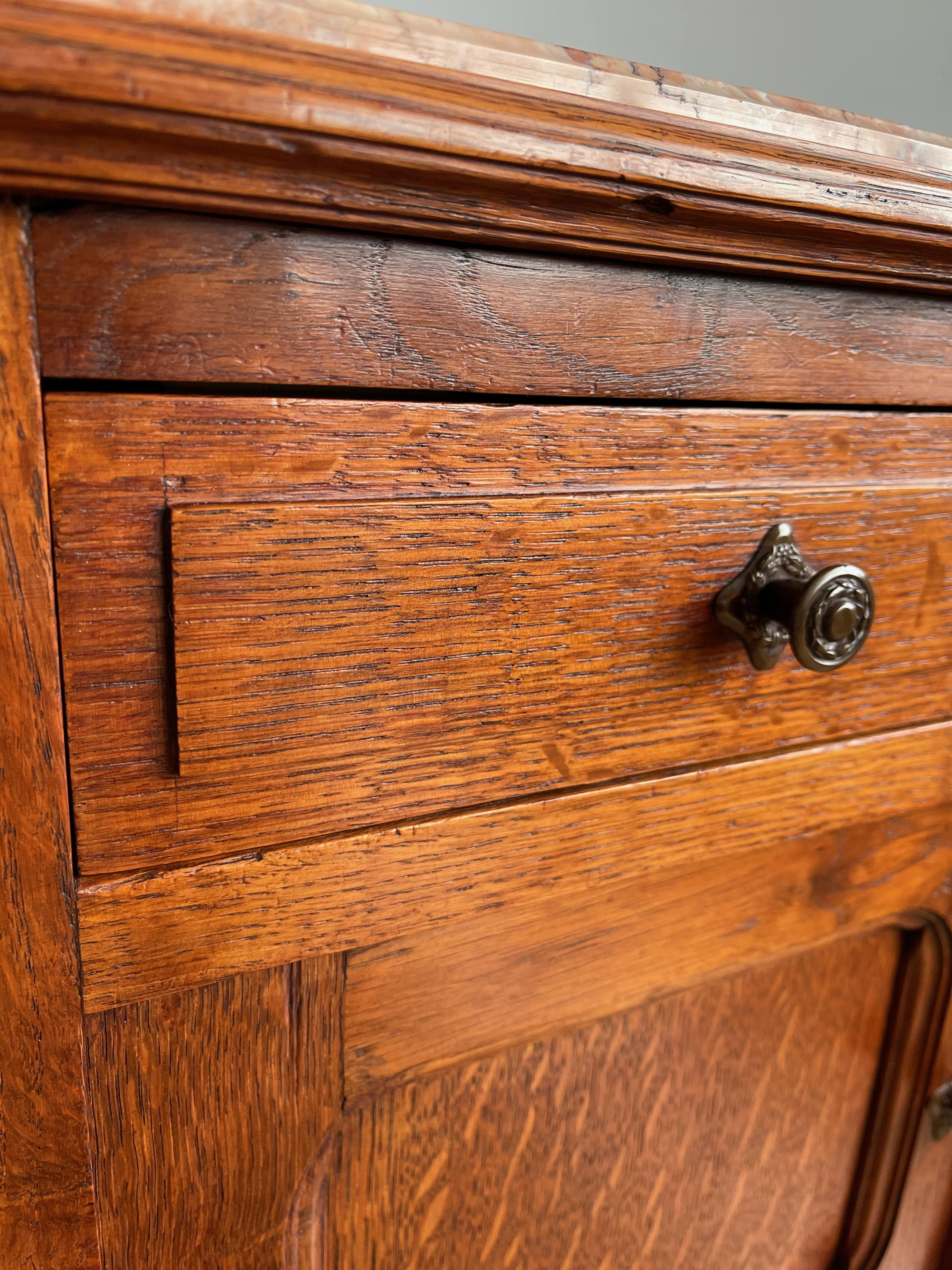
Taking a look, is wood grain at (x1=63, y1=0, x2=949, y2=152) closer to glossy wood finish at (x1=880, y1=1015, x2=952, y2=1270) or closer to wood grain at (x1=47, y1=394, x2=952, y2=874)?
wood grain at (x1=47, y1=394, x2=952, y2=874)

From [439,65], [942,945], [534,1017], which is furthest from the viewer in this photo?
[942,945]

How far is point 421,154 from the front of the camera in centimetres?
19

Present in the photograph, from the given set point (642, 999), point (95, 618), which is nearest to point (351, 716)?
point (95, 618)

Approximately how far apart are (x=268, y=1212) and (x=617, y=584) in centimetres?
22

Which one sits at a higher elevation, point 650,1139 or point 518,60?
point 518,60

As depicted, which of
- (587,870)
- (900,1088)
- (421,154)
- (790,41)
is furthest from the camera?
(790,41)

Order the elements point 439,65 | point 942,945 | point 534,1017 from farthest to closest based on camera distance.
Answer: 1. point 942,945
2. point 534,1017
3. point 439,65

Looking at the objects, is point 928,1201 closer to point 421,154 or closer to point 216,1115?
point 216,1115

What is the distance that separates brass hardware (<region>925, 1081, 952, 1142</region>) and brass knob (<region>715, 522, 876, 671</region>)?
0.28m

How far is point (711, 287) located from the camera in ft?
0.83

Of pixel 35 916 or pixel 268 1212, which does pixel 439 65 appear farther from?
pixel 268 1212

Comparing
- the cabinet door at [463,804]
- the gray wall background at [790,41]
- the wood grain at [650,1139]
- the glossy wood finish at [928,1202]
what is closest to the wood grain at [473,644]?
the cabinet door at [463,804]

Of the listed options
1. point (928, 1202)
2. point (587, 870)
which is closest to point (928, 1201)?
point (928, 1202)

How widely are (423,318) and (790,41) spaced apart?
2.00 ft
